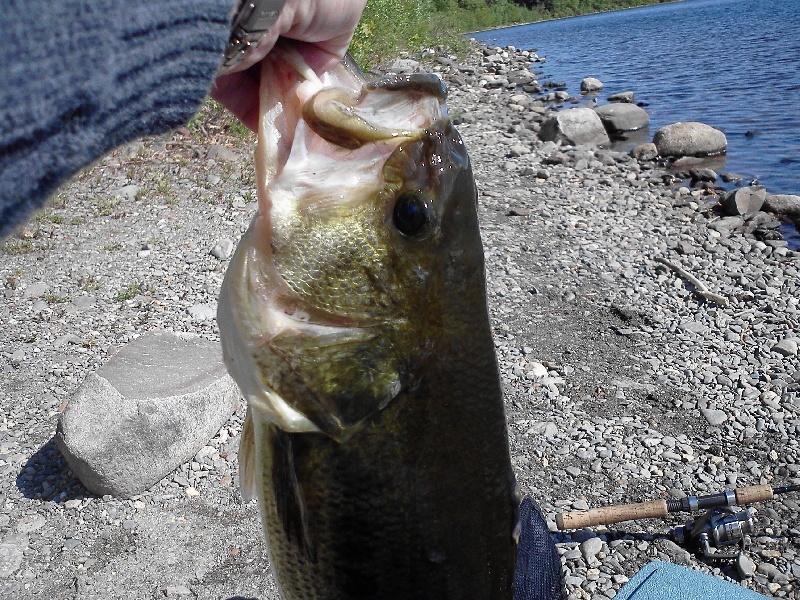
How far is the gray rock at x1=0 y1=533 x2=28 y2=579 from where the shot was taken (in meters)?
4.27

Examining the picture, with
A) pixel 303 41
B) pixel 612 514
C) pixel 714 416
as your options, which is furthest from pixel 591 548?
pixel 303 41

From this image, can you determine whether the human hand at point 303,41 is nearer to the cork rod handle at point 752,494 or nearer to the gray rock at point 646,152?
the cork rod handle at point 752,494

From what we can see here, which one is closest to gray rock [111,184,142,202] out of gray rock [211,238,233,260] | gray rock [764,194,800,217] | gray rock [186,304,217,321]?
gray rock [211,238,233,260]

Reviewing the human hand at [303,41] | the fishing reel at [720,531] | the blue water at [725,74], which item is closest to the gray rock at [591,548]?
the fishing reel at [720,531]

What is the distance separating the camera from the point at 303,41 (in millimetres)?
1630

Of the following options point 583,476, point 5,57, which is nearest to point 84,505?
point 583,476

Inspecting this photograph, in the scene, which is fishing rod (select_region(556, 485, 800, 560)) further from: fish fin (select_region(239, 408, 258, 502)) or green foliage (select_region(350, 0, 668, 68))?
green foliage (select_region(350, 0, 668, 68))

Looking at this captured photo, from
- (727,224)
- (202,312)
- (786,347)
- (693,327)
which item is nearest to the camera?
(202,312)

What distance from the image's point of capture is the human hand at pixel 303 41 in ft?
4.87

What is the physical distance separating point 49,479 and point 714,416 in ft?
18.1

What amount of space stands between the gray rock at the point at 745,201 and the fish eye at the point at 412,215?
11.7 meters

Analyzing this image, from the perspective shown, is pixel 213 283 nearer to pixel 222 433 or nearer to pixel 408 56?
pixel 222 433

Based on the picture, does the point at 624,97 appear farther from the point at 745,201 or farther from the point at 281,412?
the point at 281,412

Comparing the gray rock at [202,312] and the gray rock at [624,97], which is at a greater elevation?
the gray rock at [202,312]
